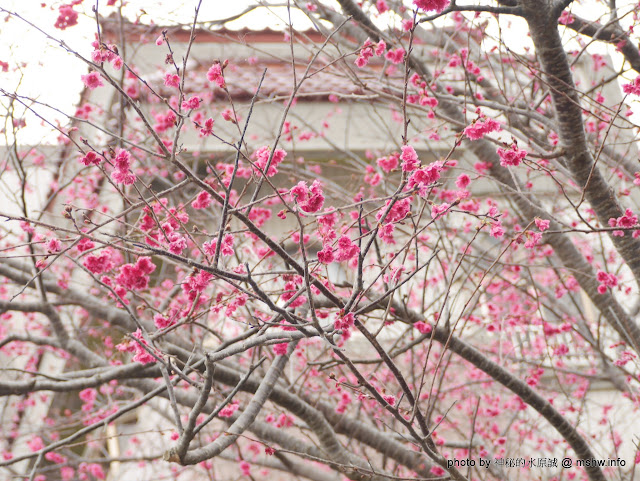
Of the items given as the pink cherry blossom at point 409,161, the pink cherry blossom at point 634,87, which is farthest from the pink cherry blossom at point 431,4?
the pink cherry blossom at point 634,87

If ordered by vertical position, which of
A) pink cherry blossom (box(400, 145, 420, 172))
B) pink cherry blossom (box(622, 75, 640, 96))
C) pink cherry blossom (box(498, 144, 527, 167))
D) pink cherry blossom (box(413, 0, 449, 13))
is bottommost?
pink cherry blossom (box(400, 145, 420, 172))

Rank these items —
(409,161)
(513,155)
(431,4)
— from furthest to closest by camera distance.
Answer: (513,155) < (431,4) < (409,161)

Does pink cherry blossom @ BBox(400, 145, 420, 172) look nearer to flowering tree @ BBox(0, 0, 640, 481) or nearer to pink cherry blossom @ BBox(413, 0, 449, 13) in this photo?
flowering tree @ BBox(0, 0, 640, 481)

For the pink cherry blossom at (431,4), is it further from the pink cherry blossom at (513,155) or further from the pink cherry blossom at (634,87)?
the pink cherry blossom at (634,87)

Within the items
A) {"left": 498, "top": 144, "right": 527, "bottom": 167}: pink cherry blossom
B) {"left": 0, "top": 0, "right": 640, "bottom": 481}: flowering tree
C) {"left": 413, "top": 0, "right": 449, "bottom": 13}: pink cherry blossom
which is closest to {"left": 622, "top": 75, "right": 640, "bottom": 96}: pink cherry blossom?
{"left": 0, "top": 0, "right": 640, "bottom": 481}: flowering tree

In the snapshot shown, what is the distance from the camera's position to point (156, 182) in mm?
7891

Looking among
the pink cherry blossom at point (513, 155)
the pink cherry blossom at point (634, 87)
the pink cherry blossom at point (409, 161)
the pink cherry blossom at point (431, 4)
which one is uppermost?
the pink cherry blossom at point (634, 87)

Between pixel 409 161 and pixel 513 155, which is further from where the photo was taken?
pixel 513 155

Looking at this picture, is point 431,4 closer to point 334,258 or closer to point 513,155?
point 513,155

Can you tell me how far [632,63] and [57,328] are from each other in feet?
15.8

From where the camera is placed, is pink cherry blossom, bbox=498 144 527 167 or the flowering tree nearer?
the flowering tree

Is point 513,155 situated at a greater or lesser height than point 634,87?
lesser

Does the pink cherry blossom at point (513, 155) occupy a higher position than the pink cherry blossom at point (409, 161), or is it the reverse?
the pink cherry blossom at point (513, 155)

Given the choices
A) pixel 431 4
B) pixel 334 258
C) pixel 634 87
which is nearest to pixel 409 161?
pixel 334 258
